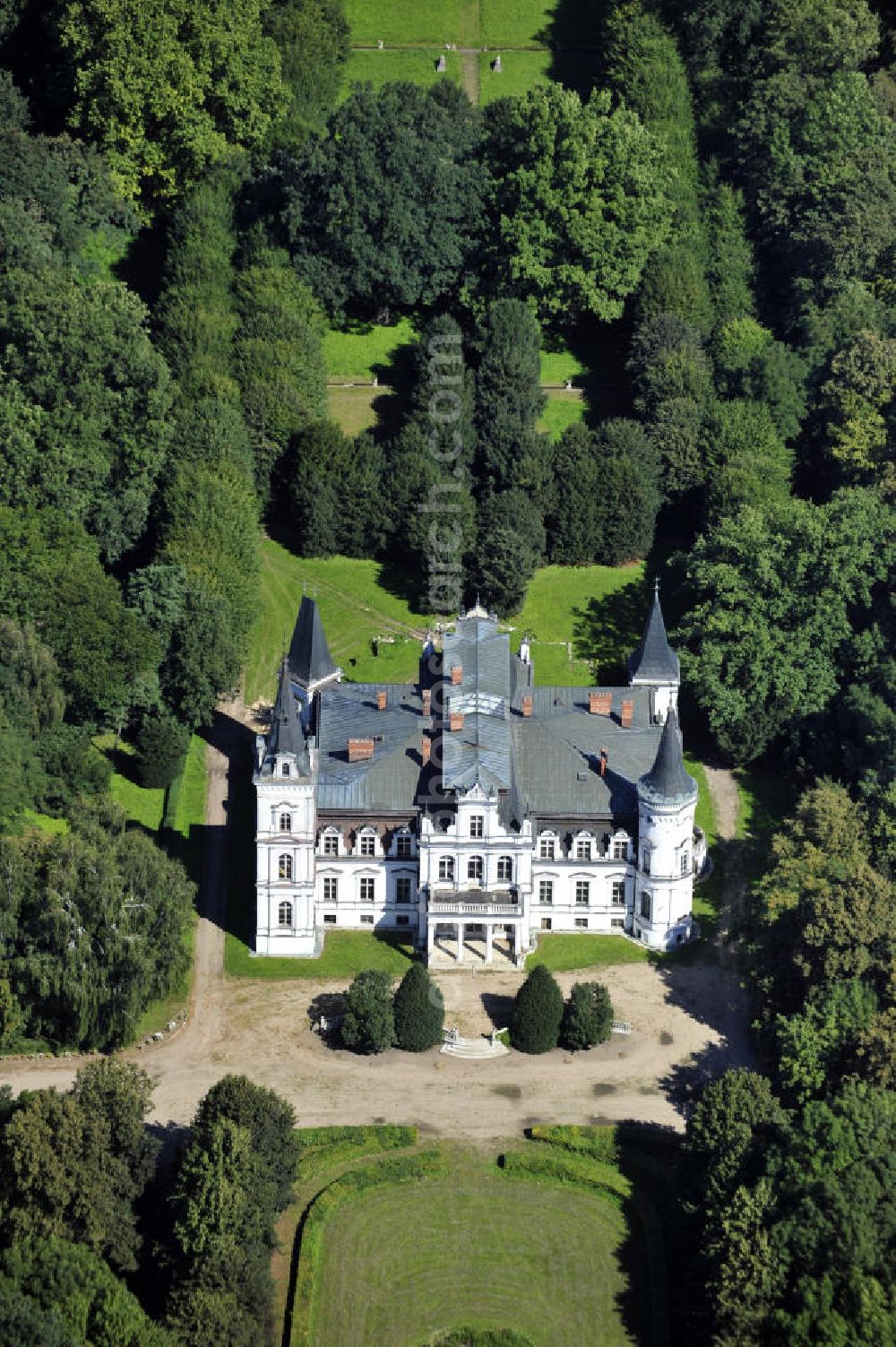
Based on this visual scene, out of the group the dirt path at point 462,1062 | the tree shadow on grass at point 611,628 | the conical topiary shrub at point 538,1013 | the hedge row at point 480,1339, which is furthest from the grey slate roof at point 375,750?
the hedge row at point 480,1339

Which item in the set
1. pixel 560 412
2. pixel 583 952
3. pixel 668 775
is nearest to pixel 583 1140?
pixel 583 952

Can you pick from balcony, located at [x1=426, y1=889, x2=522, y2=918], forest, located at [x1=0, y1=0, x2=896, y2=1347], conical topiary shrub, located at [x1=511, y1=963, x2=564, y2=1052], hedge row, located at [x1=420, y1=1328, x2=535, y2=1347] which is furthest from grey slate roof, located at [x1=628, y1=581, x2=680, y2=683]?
hedge row, located at [x1=420, y1=1328, x2=535, y2=1347]

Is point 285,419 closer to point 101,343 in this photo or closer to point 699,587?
point 101,343

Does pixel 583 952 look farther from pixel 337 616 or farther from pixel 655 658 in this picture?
pixel 337 616

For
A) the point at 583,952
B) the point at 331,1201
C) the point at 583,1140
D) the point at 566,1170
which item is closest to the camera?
the point at 331,1201

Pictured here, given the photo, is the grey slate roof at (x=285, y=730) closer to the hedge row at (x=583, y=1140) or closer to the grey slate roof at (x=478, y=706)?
the grey slate roof at (x=478, y=706)

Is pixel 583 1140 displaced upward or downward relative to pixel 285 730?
downward

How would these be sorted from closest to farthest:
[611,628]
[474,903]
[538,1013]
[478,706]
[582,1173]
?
[582,1173] → [538,1013] → [474,903] → [478,706] → [611,628]

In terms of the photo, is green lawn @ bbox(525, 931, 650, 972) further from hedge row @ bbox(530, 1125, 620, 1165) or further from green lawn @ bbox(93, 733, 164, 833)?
green lawn @ bbox(93, 733, 164, 833)
